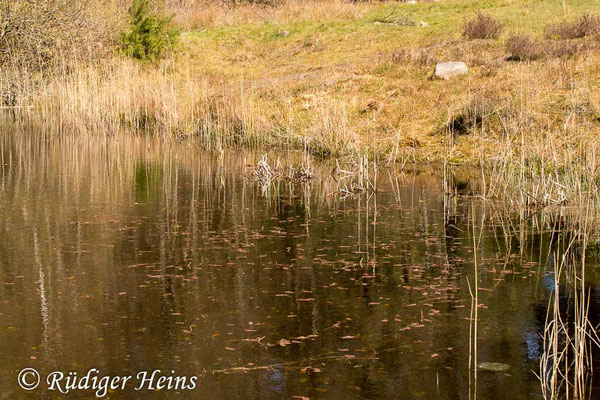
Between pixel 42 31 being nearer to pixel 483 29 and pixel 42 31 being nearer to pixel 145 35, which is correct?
pixel 145 35

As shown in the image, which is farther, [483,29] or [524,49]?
[483,29]

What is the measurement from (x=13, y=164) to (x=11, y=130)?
4.98 m

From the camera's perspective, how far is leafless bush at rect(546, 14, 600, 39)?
63.1ft

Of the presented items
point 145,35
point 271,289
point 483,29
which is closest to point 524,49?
point 483,29

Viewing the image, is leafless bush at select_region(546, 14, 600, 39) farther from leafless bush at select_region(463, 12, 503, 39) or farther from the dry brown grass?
the dry brown grass

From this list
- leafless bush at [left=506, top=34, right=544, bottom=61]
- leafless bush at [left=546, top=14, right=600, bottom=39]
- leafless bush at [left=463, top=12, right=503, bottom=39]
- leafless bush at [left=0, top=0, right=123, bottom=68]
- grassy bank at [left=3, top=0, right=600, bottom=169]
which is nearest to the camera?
grassy bank at [left=3, top=0, right=600, bottom=169]

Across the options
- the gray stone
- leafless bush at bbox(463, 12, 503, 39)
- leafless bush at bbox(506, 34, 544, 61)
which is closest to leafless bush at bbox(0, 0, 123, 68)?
the gray stone

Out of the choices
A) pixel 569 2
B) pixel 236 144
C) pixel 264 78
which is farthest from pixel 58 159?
pixel 569 2

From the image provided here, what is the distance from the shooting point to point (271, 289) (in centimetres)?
573

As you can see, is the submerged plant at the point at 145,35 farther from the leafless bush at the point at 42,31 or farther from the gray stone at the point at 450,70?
the gray stone at the point at 450,70

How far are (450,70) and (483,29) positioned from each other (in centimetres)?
496

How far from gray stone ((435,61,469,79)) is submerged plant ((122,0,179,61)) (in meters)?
10.1

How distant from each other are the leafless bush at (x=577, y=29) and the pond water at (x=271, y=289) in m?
11.0

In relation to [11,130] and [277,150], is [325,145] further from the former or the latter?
[11,130]
